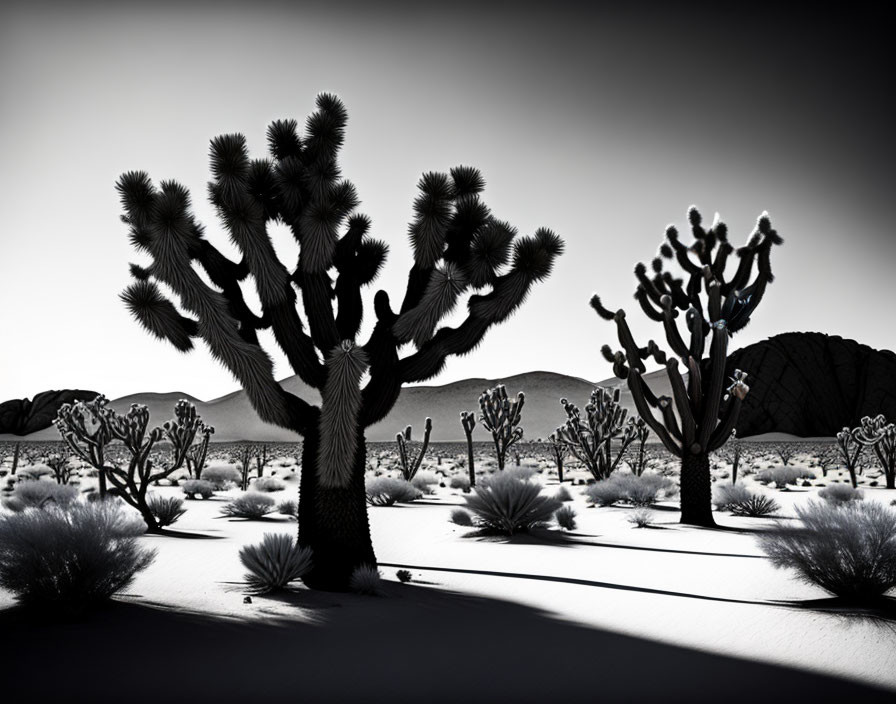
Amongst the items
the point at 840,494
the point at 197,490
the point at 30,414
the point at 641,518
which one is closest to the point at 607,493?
the point at 641,518

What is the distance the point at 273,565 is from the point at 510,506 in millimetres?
7116

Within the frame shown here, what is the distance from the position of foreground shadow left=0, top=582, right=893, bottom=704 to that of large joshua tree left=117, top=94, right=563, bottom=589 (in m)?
2.12

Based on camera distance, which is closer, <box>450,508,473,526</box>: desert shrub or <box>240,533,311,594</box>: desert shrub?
<box>240,533,311,594</box>: desert shrub

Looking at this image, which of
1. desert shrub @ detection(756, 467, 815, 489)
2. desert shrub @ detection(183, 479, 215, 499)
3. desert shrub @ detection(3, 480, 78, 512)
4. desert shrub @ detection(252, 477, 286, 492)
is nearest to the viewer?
desert shrub @ detection(3, 480, 78, 512)

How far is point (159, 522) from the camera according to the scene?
16.7 metres

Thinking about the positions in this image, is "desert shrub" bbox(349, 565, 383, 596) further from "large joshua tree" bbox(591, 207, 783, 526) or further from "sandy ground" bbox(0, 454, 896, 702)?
"large joshua tree" bbox(591, 207, 783, 526)

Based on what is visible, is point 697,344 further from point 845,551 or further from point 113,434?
point 113,434

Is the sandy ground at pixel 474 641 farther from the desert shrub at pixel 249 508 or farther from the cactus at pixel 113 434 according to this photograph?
the cactus at pixel 113 434

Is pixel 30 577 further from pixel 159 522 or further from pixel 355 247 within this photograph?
pixel 159 522

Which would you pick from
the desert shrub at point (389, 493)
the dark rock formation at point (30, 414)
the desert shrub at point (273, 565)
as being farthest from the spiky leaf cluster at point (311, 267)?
the dark rock formation at point (30, 414)

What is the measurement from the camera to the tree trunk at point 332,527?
385 inches

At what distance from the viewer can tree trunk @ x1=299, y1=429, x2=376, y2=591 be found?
9.77 m

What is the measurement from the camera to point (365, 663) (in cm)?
639

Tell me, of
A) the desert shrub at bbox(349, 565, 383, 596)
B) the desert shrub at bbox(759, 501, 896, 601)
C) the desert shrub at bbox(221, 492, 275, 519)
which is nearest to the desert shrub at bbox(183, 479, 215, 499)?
the desert shrub at bbox(221, 492, 275, 519)
